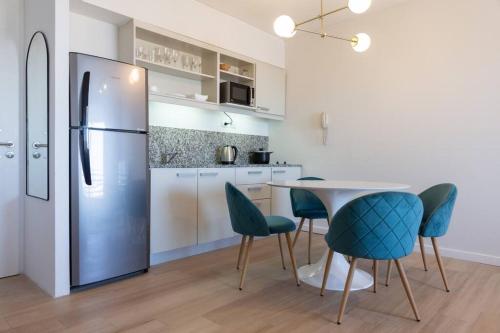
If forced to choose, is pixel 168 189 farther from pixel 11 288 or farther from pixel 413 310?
pixel 413 310

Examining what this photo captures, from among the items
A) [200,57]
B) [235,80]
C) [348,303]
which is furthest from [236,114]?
[348,303]

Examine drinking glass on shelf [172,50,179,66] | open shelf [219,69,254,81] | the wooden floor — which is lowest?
the wooden floor

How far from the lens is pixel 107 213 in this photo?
254 centimetres

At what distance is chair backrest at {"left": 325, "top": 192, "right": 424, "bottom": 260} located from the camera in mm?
1889

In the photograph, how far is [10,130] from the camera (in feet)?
9.01

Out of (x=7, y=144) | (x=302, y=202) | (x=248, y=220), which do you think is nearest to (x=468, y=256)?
(x=302, y=202)

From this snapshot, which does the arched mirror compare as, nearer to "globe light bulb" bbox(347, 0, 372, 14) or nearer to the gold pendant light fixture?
the gold pendant light fixture

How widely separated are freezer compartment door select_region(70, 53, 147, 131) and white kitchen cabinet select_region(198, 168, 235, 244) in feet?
2.79

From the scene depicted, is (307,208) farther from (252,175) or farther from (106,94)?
(106,94)

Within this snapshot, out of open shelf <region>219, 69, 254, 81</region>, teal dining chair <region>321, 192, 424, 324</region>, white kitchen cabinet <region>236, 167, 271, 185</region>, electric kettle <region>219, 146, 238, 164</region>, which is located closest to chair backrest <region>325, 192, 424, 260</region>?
teal dining chair <region>321, 192, 424, 324</region>

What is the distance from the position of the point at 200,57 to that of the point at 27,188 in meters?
2.16

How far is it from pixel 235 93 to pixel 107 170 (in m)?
1.82

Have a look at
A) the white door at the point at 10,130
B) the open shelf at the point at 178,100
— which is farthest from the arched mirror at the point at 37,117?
the open shelf at the point at 178,100

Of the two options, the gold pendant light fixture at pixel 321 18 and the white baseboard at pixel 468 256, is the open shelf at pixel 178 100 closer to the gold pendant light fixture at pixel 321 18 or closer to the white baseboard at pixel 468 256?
the gold pendant light fixture at pixel 321 18
